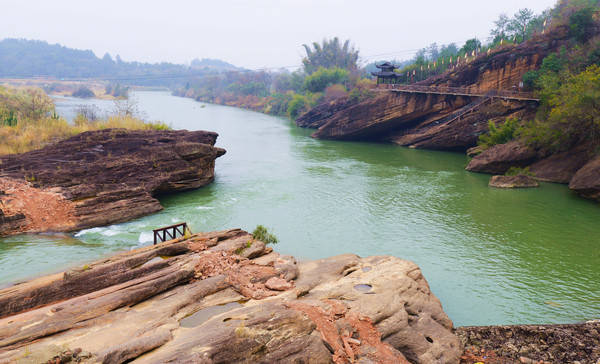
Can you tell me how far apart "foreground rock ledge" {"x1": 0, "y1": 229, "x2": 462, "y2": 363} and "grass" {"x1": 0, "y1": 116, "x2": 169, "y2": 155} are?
18.3m

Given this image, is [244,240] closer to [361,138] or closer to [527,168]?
[527,168]

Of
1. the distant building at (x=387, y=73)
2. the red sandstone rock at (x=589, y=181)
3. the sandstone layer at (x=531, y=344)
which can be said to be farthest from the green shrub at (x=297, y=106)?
the sandstone layer at (x=531, y=344)

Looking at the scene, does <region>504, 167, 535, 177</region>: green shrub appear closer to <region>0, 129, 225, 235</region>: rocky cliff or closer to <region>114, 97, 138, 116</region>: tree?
<region>0, 129, 225, 235</region>: rocky cliff

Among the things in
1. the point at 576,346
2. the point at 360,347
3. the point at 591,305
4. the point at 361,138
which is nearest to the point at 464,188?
the point at 591,305

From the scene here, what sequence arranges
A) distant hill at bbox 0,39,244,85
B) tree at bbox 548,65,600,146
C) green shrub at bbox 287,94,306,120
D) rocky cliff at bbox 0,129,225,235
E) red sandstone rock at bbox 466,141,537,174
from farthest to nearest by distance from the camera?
distant hill at bbox 0,39,244,85 < green shrub at bbox 287,94,306,120 < red sandstone rock at bbox 466,141,537,174 < tree at bbox 548,65,600,146 < rocky cliff at bbox 0,129,225,235

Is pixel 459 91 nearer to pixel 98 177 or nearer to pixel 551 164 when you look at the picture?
pixel 551 164

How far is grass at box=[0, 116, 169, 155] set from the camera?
24.6 meters

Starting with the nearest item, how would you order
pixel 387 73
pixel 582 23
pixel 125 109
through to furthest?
pixel 582 23 < pixel 125 109 < pixel 387 73

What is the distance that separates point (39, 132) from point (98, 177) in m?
8.85

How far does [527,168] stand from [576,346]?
23676 mm

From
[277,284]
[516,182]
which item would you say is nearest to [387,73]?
[516,182]

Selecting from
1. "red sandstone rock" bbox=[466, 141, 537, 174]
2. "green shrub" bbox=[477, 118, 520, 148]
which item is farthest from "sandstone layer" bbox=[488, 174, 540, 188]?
"green shrub" bbox=[477, 118, 520, 148]

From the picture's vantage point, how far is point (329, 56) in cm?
10806

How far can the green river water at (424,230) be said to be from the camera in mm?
13961
